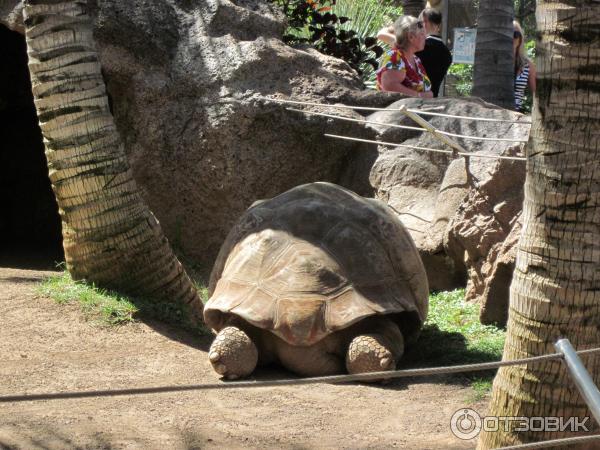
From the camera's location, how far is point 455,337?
21.7ft

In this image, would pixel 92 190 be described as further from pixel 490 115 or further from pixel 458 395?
pixel 490 115

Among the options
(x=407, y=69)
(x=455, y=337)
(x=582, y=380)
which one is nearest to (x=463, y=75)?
(x=407, y=69)

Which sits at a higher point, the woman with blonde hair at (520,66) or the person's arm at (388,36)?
the person's arm at (388,36)

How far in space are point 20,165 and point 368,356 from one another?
7.80 metres

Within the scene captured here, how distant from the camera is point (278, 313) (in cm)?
562

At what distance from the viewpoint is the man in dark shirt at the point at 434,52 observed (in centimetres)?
959

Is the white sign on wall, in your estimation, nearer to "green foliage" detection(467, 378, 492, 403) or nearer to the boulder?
the boulder

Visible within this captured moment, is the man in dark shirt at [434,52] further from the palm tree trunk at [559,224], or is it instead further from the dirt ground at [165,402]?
the palm tree trunk at [559,224]

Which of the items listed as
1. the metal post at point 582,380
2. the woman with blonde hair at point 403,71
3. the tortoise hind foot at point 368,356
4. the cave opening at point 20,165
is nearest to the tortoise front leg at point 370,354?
the tortoise hind foot at point 368,356

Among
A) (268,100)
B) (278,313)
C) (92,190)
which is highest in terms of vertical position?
(268,100)

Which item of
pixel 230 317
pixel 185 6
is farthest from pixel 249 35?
pixel 230 317

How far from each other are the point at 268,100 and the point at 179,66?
88 centimetres

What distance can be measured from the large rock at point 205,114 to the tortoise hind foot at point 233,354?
3112 mm

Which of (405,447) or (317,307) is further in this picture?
(317,307)
